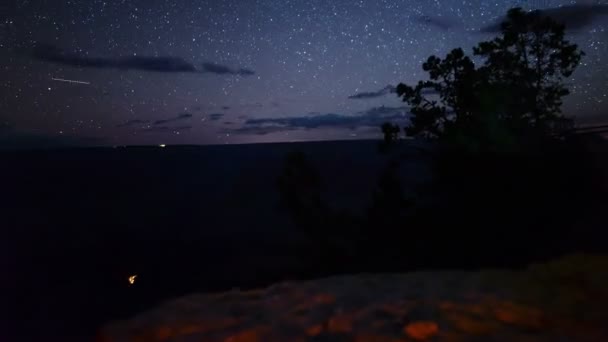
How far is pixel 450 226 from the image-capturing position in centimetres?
952

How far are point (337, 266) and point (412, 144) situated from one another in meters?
3.24

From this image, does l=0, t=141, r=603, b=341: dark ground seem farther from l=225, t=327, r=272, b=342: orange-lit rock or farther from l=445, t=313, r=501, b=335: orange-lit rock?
l=225, t=327, r=272, b=342: orange-lit rock

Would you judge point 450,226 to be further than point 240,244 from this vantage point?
No

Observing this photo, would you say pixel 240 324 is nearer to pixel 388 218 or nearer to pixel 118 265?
Result: pixel 388 218

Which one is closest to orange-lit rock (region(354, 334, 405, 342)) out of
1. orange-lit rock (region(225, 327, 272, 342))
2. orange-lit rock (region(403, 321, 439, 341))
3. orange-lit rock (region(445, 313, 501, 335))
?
orange-lit rock (region(403, 321, 439, 341))

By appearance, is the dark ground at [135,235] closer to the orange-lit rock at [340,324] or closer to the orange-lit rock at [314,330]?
the orange-lit rock at [340,324]

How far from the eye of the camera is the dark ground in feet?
40.5

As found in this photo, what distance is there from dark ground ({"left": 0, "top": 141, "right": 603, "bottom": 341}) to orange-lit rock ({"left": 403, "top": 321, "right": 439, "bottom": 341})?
419cm

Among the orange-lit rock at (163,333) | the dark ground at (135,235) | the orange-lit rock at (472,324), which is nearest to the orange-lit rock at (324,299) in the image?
the orange-lit rock at (472,324)

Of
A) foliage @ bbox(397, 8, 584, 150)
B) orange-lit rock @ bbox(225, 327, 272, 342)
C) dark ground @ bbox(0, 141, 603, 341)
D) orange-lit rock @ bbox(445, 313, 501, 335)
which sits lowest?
dark ground @ bbox(0, 141, 603, 341)

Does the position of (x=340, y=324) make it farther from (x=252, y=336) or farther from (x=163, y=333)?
(x=163, y=333)

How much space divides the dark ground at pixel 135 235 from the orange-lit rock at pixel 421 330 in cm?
419

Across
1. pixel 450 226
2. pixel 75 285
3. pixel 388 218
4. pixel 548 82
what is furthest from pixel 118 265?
pixel 548 82

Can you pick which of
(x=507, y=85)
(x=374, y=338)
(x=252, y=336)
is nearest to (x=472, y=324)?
(x=374, y=338)
